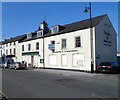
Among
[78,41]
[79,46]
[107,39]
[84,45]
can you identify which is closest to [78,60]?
[79,46]

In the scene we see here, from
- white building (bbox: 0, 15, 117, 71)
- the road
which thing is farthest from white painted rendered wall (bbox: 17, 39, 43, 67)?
the road

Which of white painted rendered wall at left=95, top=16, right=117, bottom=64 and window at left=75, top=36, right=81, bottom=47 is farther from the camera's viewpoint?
window at left=75, top=36, right=81, bottom=47

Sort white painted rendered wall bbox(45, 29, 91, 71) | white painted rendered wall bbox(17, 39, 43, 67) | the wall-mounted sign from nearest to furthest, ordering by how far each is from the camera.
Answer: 1. white painted rendered wall bbox(45, 29, 91, 71)
2. the wall-mounted sign
3. white painted rendered wall bbox(17, 39, 43, 67)

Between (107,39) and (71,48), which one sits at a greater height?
(107,39)

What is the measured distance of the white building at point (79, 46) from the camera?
3009cm

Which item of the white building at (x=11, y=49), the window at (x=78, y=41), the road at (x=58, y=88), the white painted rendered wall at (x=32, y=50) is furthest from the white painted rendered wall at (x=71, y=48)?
the white building at (x=11, y=49)

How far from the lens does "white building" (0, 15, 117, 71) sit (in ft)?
98.7

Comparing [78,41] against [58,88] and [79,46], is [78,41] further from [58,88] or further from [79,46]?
[58,88]

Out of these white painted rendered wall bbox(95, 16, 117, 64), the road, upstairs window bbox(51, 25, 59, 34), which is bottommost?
the road

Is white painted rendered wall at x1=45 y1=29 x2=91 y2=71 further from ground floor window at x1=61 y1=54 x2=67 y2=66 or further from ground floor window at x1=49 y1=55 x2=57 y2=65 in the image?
ground floor window at x1=49 y1=55 x2=57 y2=65

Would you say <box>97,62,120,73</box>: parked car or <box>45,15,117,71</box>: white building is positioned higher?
<box>45,15,117,71</box>: white building

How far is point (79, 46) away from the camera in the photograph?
105ft

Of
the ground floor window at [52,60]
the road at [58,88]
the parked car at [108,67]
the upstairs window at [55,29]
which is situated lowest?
the road at [58,88]

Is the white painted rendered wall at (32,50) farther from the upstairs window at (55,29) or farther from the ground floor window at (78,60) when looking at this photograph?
A: the ground floor window at (78,60)
